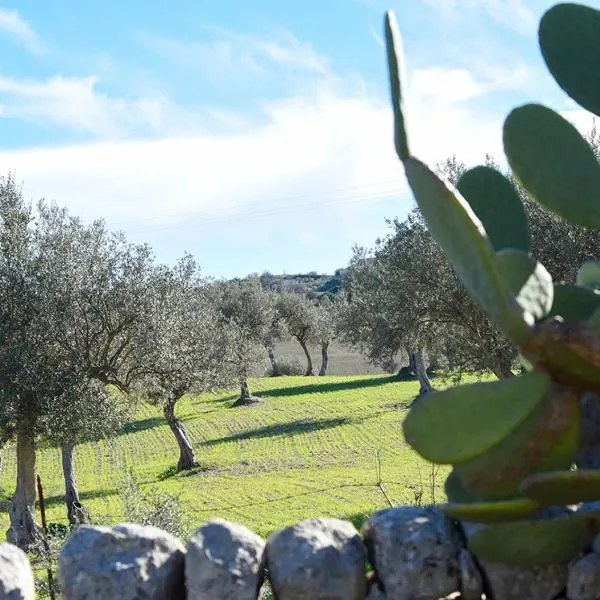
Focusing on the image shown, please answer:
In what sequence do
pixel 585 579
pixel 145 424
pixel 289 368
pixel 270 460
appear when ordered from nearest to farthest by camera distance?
pixel 585 579 → pixel 270 460 → pixel 145 424 → pixel 289 368

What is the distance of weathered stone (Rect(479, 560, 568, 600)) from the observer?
260cm

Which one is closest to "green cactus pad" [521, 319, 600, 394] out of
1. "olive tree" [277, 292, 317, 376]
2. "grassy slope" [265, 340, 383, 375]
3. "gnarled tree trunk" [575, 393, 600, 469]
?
"gnarled tree trunk" [575, 393, 600, 469]

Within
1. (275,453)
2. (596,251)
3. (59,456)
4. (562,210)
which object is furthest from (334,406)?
(562,210)

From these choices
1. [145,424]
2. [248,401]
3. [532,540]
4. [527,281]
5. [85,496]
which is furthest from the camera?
[248,401]

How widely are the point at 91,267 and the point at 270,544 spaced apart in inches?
556

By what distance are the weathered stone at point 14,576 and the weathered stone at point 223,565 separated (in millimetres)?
579

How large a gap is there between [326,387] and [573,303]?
1628 inches

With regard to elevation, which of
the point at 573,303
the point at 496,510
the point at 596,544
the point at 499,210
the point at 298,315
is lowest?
the point at 596,544

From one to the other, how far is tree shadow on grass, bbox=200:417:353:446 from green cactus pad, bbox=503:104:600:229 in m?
27.3

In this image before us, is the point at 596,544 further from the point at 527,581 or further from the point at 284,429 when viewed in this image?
the point at 284,429

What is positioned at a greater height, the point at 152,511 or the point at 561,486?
the point at 561,486

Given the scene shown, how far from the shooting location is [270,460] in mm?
24797

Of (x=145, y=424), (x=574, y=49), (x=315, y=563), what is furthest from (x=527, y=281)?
(x=145, y=424)

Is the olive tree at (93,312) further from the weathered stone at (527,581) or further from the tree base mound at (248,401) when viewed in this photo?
the tree base mound at (248,401)
